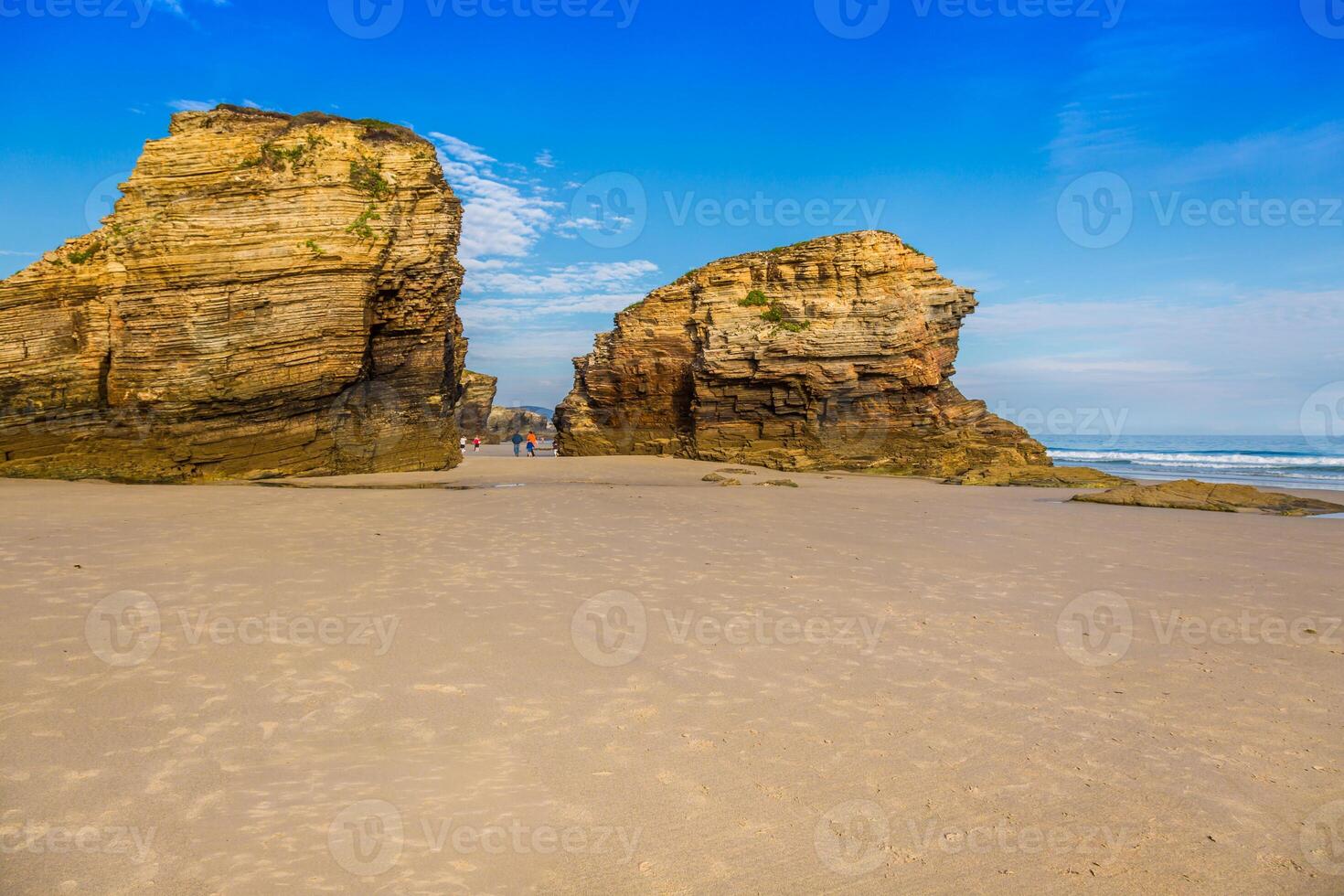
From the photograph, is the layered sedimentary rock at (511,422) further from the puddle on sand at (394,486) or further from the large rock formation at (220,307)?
the puddle on sand at (394,486)

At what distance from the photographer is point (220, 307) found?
1812 cm

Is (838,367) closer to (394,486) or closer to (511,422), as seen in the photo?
(394,486)

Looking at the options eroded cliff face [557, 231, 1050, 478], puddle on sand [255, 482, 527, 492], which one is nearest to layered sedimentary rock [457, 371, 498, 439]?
eroded cliff face [557, 231, 1050, 478]

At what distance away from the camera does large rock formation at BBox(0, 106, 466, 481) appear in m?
17.7

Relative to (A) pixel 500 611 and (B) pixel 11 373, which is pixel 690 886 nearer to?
(A) pixel 500 611

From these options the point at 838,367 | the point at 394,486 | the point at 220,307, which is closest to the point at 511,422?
the point at 838,367

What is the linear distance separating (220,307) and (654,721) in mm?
18090

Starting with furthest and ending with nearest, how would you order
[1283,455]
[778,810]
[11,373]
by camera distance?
1. [1283,455]
2. [11,373]
3. [778,810]

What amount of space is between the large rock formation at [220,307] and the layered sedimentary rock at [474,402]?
38789 mm

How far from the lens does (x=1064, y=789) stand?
3867 mm

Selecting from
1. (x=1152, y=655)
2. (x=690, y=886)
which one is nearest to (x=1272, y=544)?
(x=1152, y=655)

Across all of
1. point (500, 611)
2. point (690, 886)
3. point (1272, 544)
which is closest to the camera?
point (690, 886)

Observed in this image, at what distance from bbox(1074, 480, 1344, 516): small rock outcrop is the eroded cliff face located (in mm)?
8555

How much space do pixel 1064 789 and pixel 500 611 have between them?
476 cm
